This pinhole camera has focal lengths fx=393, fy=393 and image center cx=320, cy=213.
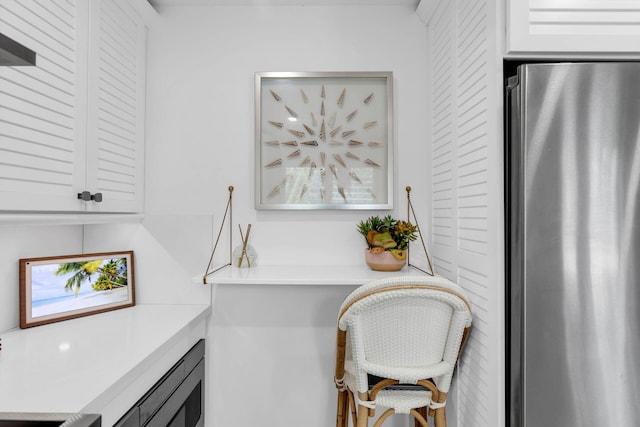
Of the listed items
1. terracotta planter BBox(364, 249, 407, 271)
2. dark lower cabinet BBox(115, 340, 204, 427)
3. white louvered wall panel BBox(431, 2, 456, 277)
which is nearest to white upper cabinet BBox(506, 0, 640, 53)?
white louvered wall panel BBox(431, 2, 456, 277)

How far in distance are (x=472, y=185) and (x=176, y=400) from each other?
→ 142 centimetres

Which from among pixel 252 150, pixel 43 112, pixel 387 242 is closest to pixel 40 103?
pixel 43 112

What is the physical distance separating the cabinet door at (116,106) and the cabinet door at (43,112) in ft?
0.26

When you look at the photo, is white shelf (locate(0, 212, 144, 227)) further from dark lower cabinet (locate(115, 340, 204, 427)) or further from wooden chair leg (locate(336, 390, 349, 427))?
wooden chair leg (locate(336, 390, 349, 427))

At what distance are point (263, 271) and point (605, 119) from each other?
4.55 feet

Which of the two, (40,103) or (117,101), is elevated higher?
(117,101)

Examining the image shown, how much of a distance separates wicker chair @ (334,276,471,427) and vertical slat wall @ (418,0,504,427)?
11 centimetres

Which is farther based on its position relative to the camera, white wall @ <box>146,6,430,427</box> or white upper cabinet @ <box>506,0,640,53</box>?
white wall @ <box>146,6,430,427</box>

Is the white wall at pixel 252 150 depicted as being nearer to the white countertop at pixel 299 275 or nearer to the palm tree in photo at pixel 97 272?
the white countertop at pixel 299 275

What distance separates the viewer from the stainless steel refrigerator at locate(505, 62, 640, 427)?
44.4 inches

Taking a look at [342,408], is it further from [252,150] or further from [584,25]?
[584,25]

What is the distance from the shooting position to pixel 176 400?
1.57 m

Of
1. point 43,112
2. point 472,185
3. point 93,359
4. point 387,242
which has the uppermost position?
point 43,112

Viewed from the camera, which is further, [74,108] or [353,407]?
[353,407]
